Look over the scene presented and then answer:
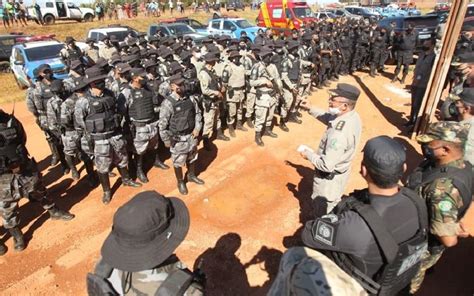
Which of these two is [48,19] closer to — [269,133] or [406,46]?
[269,133]

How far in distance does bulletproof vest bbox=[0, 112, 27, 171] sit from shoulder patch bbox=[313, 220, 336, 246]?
4195 millimetres

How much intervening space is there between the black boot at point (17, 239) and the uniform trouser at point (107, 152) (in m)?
1.43

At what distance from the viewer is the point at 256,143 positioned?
758 cm

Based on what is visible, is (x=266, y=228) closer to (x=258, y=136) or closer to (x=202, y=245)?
Result: (x=202, y=245)

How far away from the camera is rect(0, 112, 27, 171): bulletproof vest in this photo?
414cm

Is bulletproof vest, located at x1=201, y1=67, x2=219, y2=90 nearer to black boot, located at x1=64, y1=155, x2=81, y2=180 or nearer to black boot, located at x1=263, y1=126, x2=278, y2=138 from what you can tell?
black boot, located at x1=263, y1=126, x2=278, y2=138

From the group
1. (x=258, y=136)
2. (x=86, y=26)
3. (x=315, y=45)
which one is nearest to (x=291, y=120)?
(x=258, y=136)

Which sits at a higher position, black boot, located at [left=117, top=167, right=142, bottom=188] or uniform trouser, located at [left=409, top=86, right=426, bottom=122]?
uniform trouser, located at [left=409, top=86, right=426, bottom=122]

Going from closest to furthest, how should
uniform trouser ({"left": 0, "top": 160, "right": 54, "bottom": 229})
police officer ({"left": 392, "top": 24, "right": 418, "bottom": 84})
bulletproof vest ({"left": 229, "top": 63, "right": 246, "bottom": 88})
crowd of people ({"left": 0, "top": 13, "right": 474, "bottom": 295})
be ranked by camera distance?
crowd of people ({"left": 0, "top": 13, "right": 474, "bottom": 295}), uniform trouser ({"left": 0, "top": 160, "right": 54, "bottom": 229}), bulletproof vest ({"left": 229, "top": 63, "right": 246, "bottom": 88}), police officer ({"left": 392, "top": 24, "right": 418, "bottom": 84})

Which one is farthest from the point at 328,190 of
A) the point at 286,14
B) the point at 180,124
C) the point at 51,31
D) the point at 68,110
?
the point at 51,31

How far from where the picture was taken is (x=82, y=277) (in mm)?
4000

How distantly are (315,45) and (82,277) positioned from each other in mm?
9694

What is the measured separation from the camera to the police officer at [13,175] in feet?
13.8

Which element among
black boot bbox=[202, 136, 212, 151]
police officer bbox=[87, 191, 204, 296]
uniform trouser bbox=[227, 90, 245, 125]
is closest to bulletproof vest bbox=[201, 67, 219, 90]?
uniform trouser bbox=[227, 90, 245, 125]
